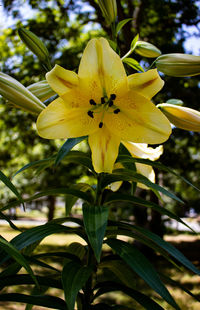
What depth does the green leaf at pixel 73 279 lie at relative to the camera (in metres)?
0.59

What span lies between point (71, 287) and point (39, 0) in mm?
4814

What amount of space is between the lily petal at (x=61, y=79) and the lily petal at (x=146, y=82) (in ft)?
0.44

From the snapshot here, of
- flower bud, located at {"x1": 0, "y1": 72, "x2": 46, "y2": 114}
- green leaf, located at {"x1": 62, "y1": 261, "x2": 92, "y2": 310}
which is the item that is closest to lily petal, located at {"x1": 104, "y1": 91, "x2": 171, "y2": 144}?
flower bud, located at {"x1": 0, "y1": 72, "x2": 46, "y2": 114}

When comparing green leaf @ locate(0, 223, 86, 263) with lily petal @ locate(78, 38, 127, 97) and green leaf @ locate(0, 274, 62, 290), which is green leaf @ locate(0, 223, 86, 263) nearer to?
green leaf @ locate(0, 274, 62, 290)

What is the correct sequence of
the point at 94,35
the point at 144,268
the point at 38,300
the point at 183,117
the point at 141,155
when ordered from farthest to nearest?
the point at 94,35, the point at 141,155, the point at 183,117, the point at 38,300, the point at 144,268

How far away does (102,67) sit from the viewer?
0.75 m

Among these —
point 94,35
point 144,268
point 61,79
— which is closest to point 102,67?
point 61,79

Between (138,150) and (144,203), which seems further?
(138,150)

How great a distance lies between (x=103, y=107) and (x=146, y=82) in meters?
0.16

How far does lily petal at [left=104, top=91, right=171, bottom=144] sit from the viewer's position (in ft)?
2.48

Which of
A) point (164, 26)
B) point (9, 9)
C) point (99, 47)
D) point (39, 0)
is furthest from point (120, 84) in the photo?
point (164, 26)

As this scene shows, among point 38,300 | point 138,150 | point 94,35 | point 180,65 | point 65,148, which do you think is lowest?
point 38,300

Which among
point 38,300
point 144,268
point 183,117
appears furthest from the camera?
point 183,117

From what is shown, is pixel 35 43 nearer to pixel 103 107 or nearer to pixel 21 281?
pixel 103 107
